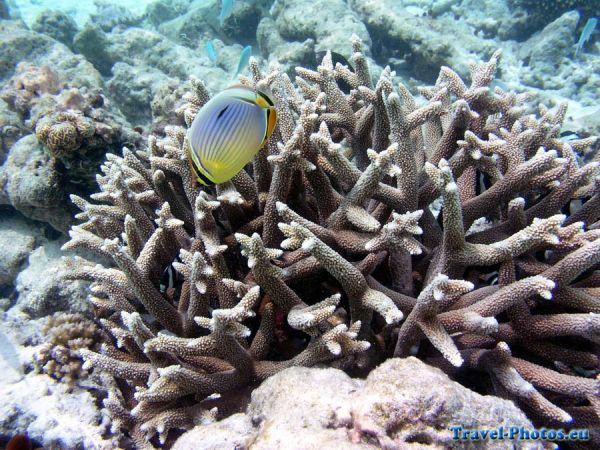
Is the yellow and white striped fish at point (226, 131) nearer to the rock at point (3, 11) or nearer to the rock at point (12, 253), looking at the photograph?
the rock at point (12, 253)

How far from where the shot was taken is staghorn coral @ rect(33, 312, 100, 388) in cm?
287

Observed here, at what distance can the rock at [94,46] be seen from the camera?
10508 mm

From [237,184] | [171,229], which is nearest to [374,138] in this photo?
[237,184]

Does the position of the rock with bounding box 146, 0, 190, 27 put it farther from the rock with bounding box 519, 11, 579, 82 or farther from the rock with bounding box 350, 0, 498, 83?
the rock with bounding box 519, 11, 579, 82

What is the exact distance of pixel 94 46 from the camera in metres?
10.7

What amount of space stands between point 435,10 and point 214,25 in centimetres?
786

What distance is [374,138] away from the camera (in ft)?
9.05

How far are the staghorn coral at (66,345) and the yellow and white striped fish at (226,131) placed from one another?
2394mm

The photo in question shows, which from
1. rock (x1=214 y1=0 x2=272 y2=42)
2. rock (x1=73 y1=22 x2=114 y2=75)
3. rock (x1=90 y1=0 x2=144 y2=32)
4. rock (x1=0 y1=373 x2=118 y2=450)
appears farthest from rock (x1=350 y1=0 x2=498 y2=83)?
rock (x1=90 y1=0 x2=144 y2=32)

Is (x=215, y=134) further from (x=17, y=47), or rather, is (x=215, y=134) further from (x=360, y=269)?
(x=17, y=47)

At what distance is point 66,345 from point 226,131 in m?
2.71

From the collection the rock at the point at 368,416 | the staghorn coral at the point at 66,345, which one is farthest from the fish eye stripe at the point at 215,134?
the staghorn coral at the point at 66,345

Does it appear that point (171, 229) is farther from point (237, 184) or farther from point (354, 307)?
point (354, 307)

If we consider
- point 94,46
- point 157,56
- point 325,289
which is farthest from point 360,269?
point 94,46
